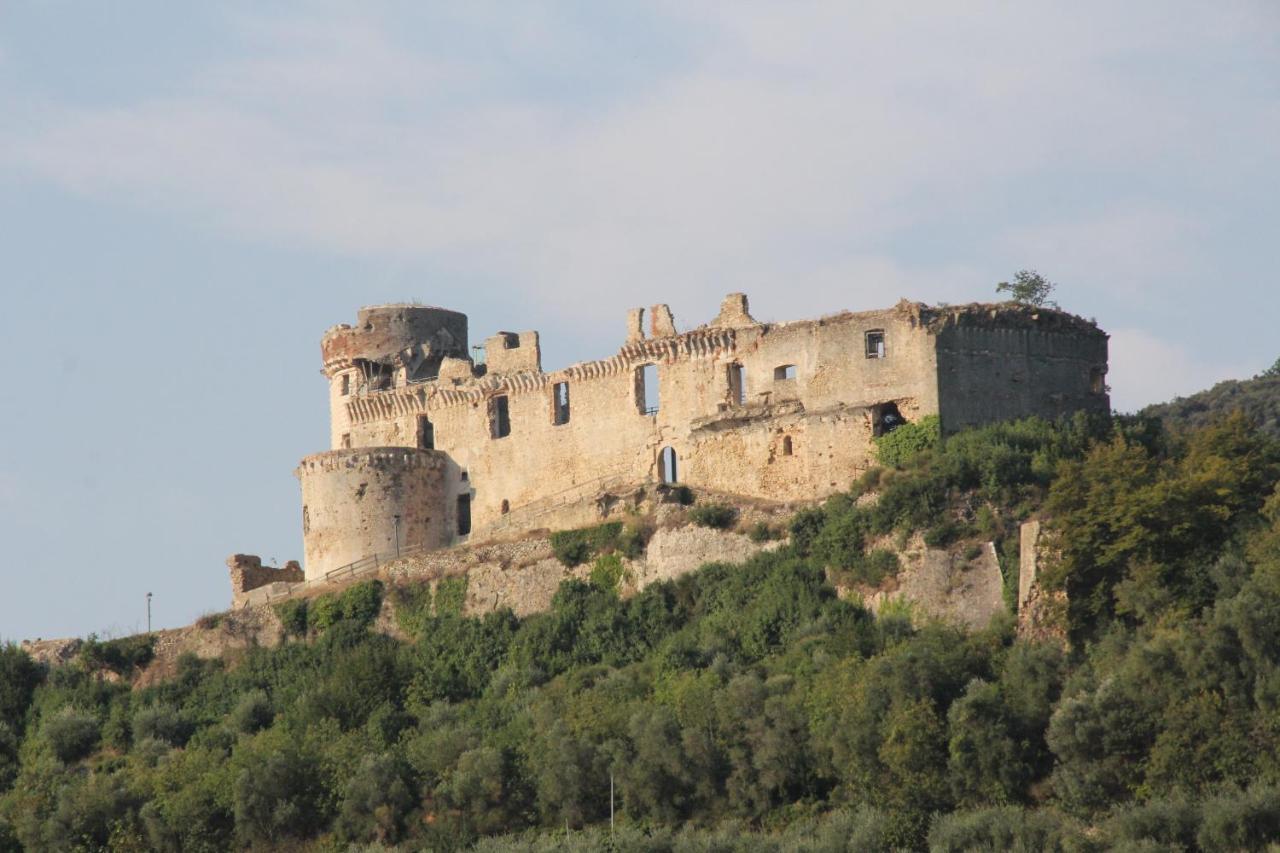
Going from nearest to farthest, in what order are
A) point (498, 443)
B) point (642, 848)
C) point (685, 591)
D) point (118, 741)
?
point (642, 848) → point (685, 591) → point (118, 741) → point (498, 443)

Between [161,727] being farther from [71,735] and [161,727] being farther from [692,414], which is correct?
[692,414]

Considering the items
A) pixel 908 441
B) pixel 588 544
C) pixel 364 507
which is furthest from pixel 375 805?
pixel 908 441

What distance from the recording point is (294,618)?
54844 mm

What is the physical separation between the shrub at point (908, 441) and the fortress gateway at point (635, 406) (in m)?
0.34

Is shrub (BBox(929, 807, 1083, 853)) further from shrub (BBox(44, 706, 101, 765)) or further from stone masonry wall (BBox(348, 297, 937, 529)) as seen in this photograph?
shrub (BBox(44, 706, 101, 765))

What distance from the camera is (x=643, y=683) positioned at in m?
48.3

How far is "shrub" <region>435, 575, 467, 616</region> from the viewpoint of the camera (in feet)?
174

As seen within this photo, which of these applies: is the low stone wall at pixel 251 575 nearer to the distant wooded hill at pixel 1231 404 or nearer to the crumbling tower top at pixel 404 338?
the crumbling tower top at pixel 404 338

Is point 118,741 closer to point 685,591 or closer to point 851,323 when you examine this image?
point 685,591

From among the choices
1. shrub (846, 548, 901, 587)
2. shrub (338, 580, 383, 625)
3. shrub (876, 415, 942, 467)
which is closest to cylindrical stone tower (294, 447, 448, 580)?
shrub (338, 580, 383, 625)

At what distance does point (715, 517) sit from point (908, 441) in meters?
3.81

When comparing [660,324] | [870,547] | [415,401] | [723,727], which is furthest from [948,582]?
[415,401]

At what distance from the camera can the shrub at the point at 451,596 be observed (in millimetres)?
53069

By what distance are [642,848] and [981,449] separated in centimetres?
973
